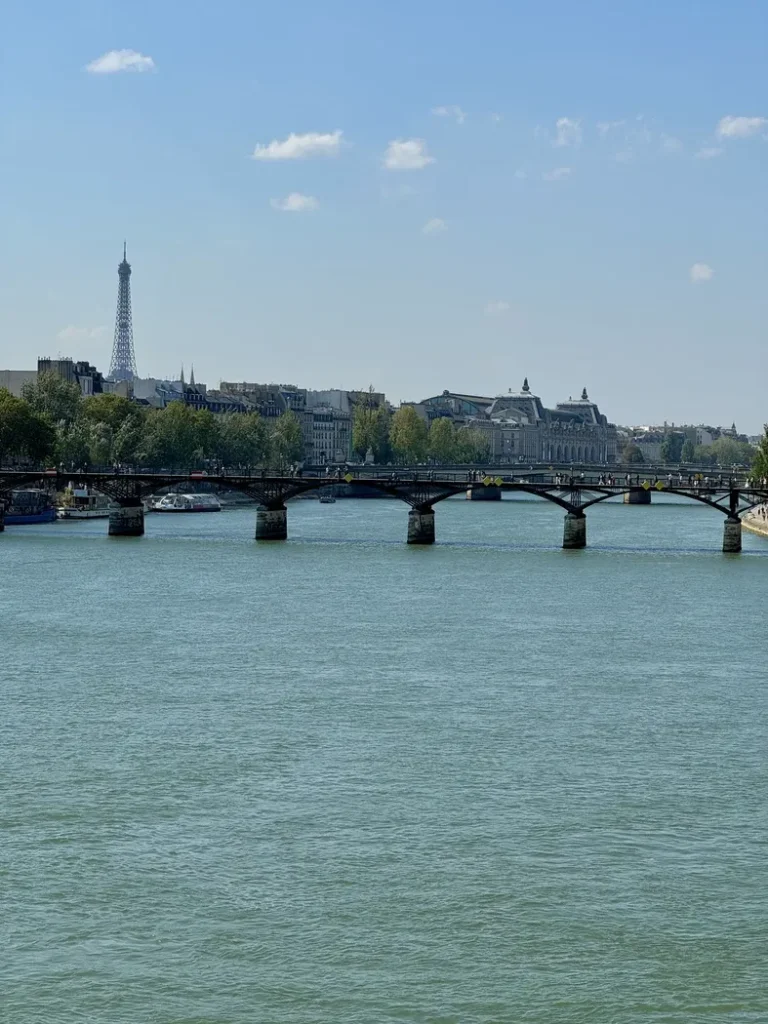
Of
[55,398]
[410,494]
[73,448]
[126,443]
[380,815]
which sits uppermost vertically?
[55,398]

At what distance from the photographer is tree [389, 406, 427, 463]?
598 ft

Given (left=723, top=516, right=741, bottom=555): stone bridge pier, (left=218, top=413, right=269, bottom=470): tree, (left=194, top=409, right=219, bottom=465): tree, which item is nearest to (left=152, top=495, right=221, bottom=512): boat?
(left=194, top=409, right=219, bottom=465): tree

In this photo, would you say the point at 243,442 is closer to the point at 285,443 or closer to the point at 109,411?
the point at 285,443

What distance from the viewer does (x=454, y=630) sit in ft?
138

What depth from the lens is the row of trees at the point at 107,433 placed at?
9906 cm

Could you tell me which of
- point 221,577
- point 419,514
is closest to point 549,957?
point 221,577

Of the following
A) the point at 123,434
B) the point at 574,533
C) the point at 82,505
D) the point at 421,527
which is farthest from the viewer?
the point at 123,434

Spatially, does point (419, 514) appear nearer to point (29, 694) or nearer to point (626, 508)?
point (29, 694)

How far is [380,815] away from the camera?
23.2m

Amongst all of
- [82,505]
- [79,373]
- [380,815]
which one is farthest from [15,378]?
[380,815]

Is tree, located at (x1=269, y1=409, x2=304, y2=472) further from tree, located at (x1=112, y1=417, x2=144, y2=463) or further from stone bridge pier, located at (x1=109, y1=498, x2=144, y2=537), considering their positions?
stone bridge pier, located at (x1=109, y1=498, x2=144, y2=537)

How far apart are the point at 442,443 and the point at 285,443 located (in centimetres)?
3994

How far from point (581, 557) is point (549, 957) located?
47.7 meters

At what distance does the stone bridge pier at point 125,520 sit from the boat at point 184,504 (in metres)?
26.3
